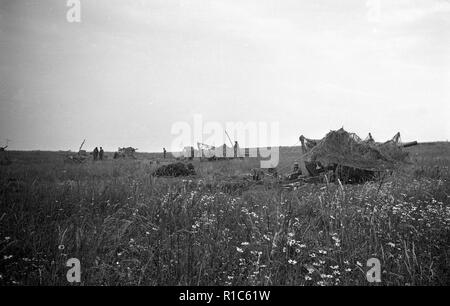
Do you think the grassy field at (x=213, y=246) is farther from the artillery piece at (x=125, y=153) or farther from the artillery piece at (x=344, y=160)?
the artillery piece at (x=125, y=153)

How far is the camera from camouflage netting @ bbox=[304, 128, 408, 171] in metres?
10.3

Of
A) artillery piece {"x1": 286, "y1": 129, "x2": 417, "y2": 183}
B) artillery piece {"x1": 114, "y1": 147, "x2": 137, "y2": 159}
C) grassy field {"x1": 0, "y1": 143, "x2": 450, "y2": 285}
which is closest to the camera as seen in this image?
grassy field {"x1": 0, "y1": 143, "x2": 450, "y2": 285}

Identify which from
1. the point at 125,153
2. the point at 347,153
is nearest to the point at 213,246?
the point at 347,153

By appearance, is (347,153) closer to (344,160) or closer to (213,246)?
(344,160)

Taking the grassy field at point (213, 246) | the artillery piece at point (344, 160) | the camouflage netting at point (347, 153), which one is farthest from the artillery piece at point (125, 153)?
the grassy field at point (213, 246)

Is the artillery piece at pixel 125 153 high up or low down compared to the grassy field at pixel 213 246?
up

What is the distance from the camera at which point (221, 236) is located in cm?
382

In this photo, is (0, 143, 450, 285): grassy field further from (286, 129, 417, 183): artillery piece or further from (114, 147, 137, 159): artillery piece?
(114, 147, 137, 159): artillery piece

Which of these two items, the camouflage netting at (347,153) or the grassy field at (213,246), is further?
the camouflage netting at (347,153)

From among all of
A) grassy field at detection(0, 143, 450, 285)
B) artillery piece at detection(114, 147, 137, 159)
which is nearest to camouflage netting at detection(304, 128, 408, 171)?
grassy field at detection(0, 143, 450, 285)

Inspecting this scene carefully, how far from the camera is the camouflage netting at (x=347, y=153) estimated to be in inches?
404
